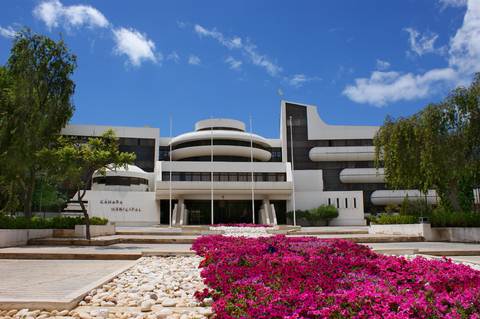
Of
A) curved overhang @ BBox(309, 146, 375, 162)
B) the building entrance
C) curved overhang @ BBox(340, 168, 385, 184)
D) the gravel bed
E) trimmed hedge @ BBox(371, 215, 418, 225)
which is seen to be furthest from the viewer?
curved overhang @ BBox(309, 146, 375, 162)

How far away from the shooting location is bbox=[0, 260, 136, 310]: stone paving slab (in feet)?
19.4

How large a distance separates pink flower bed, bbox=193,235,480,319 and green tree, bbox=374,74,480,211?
532 inches

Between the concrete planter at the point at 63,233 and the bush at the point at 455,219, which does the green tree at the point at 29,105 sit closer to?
the concrete planter at the point at 63,233

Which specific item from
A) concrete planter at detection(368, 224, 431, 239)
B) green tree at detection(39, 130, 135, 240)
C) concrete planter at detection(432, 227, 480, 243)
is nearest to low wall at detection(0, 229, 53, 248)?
green tree at detection(39, 130, 135, 240)

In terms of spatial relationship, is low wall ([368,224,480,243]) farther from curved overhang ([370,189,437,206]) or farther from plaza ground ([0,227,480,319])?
curved overhang ([370,189,437,206])

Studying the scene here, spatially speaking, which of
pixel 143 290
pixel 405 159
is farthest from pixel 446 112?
pixel 143 290

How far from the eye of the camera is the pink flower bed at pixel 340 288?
4000 millimetres

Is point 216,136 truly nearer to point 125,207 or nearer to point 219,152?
point 219,152

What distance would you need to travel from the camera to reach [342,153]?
54.6 m

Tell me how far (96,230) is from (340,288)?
21594 millimetres

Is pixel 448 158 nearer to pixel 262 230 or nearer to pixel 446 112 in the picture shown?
pixel 446 112

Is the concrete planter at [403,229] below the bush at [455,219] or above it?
below

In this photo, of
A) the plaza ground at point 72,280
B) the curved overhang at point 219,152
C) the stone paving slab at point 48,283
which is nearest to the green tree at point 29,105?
the plaza ground at point 72,280

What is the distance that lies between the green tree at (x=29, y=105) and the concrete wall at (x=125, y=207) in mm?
17276
